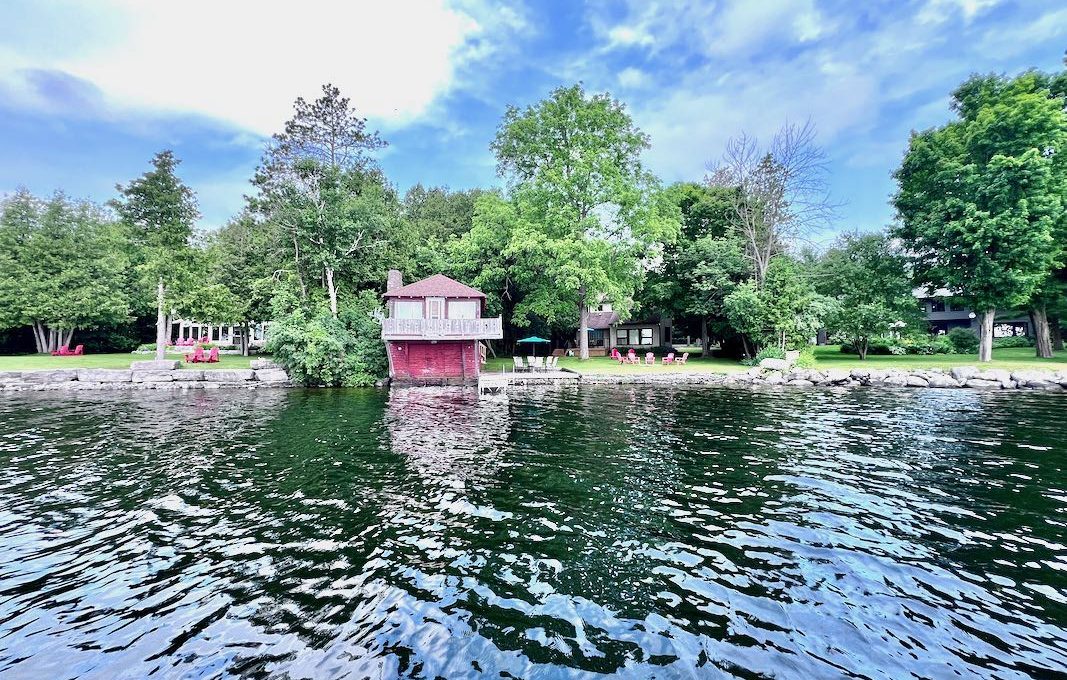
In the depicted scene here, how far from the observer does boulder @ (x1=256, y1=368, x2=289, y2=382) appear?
27.9 meters

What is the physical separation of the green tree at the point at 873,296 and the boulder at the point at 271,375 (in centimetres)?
3726

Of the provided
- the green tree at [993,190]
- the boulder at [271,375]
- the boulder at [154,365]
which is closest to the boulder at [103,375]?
the boulder at [154,365]

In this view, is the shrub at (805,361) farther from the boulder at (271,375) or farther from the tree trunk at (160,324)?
the tree trunk at (160,324)

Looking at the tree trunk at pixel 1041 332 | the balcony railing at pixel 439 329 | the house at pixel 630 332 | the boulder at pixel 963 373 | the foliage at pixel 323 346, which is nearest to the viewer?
the boulder at pixel 963 373

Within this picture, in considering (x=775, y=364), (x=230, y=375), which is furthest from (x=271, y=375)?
(x=775, y=364)

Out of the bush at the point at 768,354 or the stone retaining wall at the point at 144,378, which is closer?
the stone retaining wall at the point at 144,378

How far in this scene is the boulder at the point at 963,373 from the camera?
25.0 metres

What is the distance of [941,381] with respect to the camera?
82.3 feet

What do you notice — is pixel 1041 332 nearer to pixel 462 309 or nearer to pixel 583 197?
pixel 583 197

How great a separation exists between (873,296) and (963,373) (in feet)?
39.6

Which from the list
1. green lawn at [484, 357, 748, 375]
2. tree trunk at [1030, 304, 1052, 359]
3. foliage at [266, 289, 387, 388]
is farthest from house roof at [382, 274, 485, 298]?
tree trunk at [1030, 304, 1052, 359]

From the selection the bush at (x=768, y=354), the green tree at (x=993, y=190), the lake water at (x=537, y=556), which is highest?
the green tree at (x=993, y=190)

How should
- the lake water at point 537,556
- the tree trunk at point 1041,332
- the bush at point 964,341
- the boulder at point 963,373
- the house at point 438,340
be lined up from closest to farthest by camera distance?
the lake water at point 537,556
the boulder at point 963,373
the house at point 438,340
the tree trunk at point 1041,332
the bush at point 964,341

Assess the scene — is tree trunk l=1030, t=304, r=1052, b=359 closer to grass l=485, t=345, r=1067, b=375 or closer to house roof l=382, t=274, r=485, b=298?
grass l=485, t=345, r=1067, b=375
